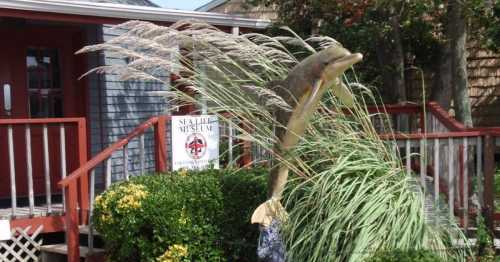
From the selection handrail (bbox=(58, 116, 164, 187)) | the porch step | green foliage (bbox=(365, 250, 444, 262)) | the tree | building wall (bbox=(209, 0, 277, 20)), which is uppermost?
building wall (bbox=(209, 0, 277, 20))

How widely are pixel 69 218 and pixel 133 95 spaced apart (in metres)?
3.56

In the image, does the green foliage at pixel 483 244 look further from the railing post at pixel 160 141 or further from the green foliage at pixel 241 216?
the railing post at pixel 160 141

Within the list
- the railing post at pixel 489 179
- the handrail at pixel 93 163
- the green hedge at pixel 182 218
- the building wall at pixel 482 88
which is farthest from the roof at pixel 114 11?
the railing post at pixel 489 179

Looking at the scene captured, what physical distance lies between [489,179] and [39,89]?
5.78 metres

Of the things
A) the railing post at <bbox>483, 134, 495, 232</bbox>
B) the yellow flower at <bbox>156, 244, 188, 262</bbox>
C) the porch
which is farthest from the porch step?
the railing post at <bbox>483, 134, 495, 232</bbox>

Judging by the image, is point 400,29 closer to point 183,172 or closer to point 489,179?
point 489,179

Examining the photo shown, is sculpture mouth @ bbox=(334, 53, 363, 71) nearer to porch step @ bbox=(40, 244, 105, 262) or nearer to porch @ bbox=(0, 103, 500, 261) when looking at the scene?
porch @ bbox=(0, 103, 500, 261)

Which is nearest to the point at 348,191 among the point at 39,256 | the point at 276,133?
the point at 276,133

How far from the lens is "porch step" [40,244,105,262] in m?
6.31

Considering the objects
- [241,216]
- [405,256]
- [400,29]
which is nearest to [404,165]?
[241,216]

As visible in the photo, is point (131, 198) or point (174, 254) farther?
point (131, 198)

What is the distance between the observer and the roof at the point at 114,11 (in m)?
7.32

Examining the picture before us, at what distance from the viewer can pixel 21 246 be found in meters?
6.68

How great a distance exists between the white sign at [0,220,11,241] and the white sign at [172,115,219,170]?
1745 millimetres
